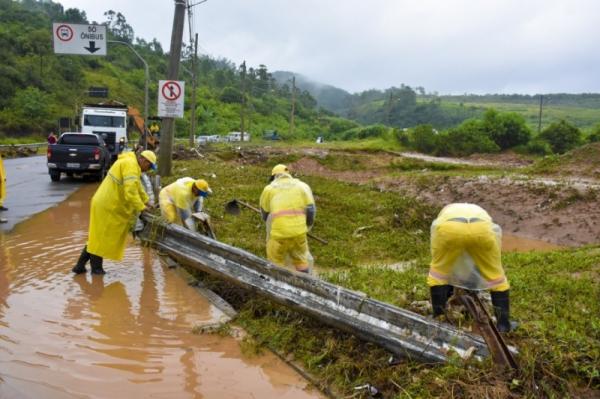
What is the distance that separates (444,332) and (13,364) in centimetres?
332


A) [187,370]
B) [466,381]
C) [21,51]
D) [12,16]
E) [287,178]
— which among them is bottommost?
[187,370]

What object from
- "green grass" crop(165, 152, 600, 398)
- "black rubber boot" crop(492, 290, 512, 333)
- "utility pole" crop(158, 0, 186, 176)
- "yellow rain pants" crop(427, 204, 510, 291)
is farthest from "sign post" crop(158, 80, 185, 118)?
"black rubber boot" crop(492, 290, 512, 333)

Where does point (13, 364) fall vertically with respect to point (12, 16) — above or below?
below

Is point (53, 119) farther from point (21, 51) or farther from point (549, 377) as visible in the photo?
point (549, 377)

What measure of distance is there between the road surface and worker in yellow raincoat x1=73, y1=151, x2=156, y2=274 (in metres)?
3.54

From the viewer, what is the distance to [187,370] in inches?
159

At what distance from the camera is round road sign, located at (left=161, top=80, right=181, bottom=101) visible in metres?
12.0

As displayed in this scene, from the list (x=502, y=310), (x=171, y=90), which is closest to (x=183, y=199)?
(x=502, y=310)

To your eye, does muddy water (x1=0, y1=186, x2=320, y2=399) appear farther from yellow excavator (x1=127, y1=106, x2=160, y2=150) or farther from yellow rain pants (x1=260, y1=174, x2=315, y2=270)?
yellow excavator (x1=127, y1=106, x2=160, y2=150)

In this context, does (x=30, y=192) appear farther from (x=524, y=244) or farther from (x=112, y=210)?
(x=524, y=244)

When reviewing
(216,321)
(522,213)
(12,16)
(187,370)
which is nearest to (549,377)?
(187,370)

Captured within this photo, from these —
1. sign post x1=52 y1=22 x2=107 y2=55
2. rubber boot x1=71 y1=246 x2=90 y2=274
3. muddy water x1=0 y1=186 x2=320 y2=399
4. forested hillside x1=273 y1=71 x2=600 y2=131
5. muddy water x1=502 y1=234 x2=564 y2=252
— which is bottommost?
muddy water x1=502 y1=234 x2=564 y2=252

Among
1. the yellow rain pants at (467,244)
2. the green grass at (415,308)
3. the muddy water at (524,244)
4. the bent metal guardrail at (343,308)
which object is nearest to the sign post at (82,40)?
the green grass at (415,308)

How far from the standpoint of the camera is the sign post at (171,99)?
39.5 ft
